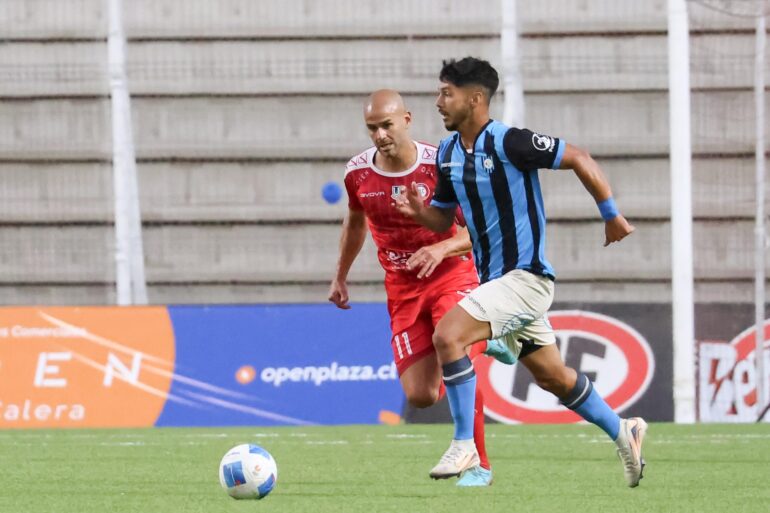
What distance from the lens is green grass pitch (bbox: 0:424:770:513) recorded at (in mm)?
6020

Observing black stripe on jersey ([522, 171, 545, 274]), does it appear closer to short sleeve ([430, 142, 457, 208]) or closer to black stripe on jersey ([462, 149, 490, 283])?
black stripe on jersey ([462, 149, 490, 283])

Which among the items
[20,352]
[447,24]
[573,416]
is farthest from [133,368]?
[447,24]

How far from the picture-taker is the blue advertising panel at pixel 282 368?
12.4 metres

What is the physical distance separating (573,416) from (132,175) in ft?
19.0

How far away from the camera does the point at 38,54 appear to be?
17.0 meters

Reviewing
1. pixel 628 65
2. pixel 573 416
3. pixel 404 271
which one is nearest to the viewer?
pixel 404 271

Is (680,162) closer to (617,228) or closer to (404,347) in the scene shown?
(404,347)

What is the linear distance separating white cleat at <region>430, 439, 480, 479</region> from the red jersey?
1277 millimetres

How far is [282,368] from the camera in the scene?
12.5m

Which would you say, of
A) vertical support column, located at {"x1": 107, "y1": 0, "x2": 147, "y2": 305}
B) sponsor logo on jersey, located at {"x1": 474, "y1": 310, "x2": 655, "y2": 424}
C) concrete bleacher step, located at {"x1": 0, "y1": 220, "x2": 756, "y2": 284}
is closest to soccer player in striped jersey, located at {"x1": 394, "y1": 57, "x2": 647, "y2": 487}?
sponsor logo on jersey, located at {"x1": 474, "y1": 310, "x2": 655, "y2": 424}

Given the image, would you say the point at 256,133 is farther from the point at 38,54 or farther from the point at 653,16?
the point at 653,16

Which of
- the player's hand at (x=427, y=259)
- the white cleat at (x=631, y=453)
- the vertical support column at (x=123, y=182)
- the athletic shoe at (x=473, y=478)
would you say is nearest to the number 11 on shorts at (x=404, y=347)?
the player's hand at (x=427, y=259)

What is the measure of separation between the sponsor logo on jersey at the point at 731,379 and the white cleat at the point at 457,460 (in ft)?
20.7

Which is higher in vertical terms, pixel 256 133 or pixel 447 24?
pixel 447 24
